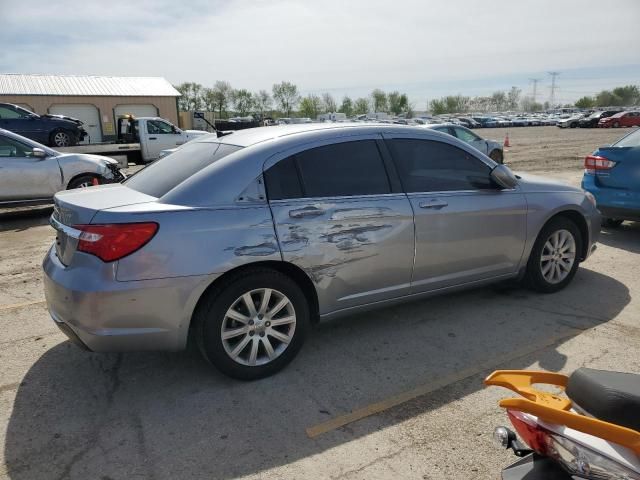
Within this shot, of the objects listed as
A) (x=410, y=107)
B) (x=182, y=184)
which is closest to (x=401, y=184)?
(x=182, y=184)

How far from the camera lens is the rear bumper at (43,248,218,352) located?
2.93 m

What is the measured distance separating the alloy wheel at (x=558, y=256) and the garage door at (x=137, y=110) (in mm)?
39257

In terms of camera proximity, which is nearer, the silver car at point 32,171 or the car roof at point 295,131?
the car roof at point 295,131

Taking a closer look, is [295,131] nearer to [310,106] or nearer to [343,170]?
[343,170]

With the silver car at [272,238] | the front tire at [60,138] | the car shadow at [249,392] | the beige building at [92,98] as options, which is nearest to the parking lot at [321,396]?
the car shadow at [249,392]

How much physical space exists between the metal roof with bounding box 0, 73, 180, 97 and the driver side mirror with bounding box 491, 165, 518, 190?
1567 inches

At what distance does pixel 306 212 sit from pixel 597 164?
539cm

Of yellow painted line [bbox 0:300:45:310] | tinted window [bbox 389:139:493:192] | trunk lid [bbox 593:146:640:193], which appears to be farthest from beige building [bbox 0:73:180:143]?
tinted window [bbox 389:139:493:192]

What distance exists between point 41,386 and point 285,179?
2159mm

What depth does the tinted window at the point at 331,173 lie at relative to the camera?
136 inches

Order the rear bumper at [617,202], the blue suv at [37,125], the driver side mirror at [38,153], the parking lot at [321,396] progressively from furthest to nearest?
the blue suv at [37,125] < the driver side mirror at [38,153] < the rear bumper at [617,202] < the parking lot at [321,396]

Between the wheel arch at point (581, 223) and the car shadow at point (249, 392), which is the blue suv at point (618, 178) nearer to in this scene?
the wheel arch at point (581, 223)

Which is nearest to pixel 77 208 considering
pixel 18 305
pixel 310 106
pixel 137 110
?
pixel 18 305

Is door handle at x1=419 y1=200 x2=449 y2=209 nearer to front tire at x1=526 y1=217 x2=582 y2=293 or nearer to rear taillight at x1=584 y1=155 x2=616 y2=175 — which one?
front tire at x1=526 y1=217 x2=582 y2=293
